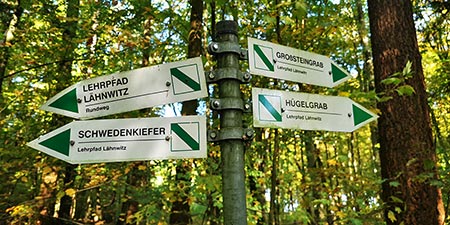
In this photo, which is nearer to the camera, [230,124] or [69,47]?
[230,124]

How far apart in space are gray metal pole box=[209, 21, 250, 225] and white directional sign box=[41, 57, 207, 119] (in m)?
0.13

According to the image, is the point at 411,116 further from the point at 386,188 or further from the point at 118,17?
the point at 118,17

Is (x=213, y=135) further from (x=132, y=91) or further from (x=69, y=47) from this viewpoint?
(x=69, y=47)

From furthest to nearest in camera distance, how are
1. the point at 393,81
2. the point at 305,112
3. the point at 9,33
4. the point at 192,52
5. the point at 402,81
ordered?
1. the point at 9,33
2. the point at 192,52
3. the point at 402,81
4. the point at 393,81
5. the point at 305,112

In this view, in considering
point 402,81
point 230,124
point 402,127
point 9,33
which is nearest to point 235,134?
point 230,124

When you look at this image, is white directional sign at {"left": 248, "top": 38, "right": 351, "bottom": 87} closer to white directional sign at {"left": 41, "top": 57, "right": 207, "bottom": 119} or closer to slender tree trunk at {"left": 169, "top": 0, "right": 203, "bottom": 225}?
white directional sign at {"left": 41, "top": 57, "right": 207, "bottom": 119}

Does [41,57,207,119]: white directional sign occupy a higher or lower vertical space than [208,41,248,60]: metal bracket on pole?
lower

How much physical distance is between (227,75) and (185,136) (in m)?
0.36

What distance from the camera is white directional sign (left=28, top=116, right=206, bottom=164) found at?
5.77ft

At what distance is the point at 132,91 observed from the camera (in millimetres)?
1905

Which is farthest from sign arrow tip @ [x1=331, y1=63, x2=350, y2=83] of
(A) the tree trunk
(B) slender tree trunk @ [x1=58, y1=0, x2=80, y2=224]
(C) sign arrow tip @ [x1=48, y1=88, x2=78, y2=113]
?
(B) slender tree trunk @ [x1=58, y1=0, x2=80, y2=224]

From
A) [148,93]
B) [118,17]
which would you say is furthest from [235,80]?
[118,17]

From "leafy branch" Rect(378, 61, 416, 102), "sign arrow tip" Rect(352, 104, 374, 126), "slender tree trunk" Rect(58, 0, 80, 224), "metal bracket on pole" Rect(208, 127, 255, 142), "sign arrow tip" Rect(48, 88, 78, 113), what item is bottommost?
"metal bracket on pole" Rect(208, 127, 255, 142)

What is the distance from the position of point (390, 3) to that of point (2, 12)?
252 inches
